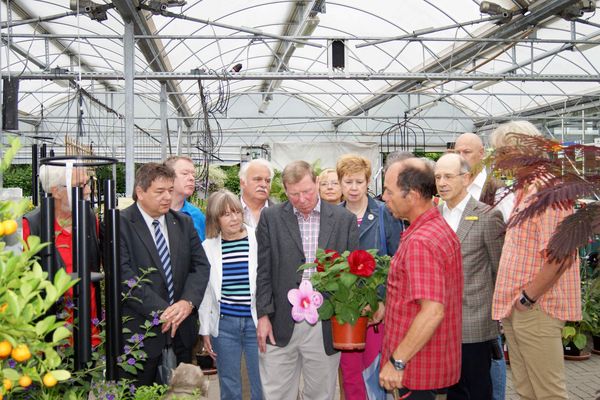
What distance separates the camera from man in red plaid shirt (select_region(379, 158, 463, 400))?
1.96 m

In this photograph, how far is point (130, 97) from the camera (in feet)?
22.0

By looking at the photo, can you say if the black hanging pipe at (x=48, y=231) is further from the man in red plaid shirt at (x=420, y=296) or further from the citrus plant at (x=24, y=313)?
the man in red plaid shirt at (x=420, y=296)

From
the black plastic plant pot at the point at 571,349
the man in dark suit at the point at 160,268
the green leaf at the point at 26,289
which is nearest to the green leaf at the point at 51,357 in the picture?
the green leaf at the point at 26,289

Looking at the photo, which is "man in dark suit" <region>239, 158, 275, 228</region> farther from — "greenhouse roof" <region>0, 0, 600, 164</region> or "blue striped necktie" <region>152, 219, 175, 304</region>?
"greenhouse roof" <region>0, 0, 600, 164</region>

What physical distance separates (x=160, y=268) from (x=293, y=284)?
62cm

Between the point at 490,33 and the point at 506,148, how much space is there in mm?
7295

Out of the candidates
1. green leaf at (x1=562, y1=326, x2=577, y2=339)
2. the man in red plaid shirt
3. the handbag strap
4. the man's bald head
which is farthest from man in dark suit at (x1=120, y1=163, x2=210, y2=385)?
green leaf at (x1=562, y1=326, x2=577, y2=339)

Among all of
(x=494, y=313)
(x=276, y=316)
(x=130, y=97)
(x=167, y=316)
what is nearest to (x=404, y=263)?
(x=494, y=313)

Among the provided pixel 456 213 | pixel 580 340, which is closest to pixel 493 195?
pixel 456 213

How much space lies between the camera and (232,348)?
9.62 ft

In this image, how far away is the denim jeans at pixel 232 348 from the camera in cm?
293

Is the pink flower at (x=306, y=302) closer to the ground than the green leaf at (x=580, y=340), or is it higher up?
higher up

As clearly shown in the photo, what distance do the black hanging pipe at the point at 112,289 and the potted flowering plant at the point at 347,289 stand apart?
855 millimetres

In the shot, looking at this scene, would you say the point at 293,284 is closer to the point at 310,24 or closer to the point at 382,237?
the point at 382,237
